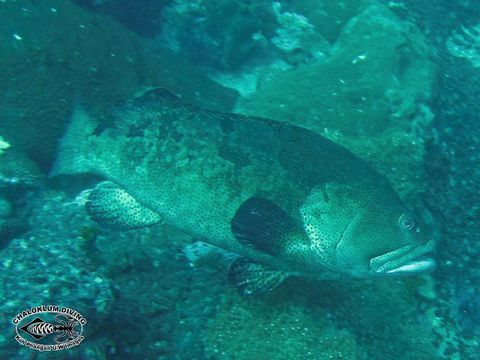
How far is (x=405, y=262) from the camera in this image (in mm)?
2865

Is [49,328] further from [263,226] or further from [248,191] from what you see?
[248,191]

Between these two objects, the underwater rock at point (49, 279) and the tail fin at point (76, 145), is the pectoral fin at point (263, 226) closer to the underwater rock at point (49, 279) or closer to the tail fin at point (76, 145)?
the underwater rock at point (49, 279)

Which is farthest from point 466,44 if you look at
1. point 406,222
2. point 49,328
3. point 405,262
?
point 49,328

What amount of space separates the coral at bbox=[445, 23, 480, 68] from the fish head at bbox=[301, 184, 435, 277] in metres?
5.62

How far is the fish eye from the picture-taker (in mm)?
2877

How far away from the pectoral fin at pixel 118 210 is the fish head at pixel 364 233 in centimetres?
167

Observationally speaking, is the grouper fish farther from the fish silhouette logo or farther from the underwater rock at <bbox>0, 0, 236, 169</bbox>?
the fish silhouette logo

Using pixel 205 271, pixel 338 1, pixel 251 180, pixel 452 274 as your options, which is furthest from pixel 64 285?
pixel 338 1

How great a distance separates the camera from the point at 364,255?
113 inches

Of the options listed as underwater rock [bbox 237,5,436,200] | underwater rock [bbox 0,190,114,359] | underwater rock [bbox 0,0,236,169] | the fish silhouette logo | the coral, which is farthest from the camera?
the coral

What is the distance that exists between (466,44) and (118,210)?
7.71 metres

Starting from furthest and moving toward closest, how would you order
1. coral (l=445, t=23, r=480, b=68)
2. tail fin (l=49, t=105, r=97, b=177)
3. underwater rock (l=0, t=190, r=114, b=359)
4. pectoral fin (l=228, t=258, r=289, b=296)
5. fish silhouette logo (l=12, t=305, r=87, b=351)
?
1. coral (l=445, t=23, r=480, b=68)
2. tail fin (l=49, t=105, r=97, b=177)
3. pectoral fin (l=228, t=258, r=289, b=296)
4. underwater rock (l=0, t=190, r=114, b=359)
5. fish silhouette logo (l=12, t=305, r=87, b=351)

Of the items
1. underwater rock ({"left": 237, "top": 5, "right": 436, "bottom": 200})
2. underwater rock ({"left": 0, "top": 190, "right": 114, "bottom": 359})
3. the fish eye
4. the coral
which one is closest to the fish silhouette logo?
underwater rock ({"left": 0, "top": 190, "right": 114, "bottom": 359})

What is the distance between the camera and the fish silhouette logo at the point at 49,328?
7.30 ft
